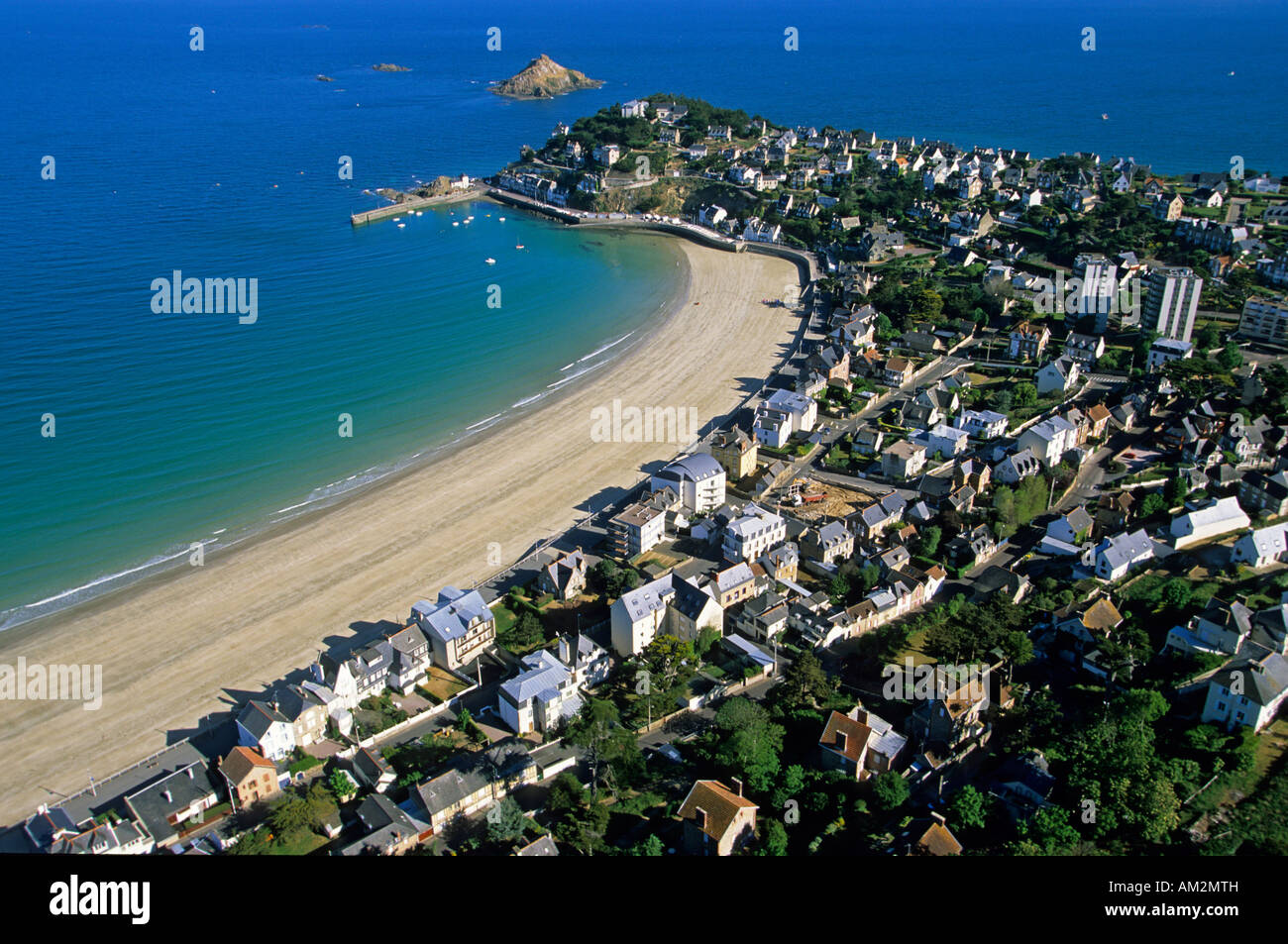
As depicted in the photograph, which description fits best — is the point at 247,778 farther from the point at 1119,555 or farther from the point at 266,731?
the point at 1119,555

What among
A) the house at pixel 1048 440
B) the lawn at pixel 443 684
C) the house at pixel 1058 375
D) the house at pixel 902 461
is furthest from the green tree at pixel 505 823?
the house at pixel 1058 375

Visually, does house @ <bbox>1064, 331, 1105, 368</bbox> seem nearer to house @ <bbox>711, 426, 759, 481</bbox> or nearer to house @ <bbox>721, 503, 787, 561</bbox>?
house @ <bbox>711, 426, 759, 481</bbox>

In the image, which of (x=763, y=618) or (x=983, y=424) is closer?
(x=763, y=618)

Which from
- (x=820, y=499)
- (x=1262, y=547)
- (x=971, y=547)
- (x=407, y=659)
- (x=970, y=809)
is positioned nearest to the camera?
(x=970, y=809)

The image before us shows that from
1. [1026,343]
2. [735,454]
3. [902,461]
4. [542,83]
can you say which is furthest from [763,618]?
[542,83]

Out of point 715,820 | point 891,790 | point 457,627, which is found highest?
point 457,627

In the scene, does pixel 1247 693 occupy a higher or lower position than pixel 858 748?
higher

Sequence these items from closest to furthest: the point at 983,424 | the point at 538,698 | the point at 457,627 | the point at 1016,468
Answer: the point at 538,698 < the point at 457,627 < the point at 1016,468 < the point at 983,424
